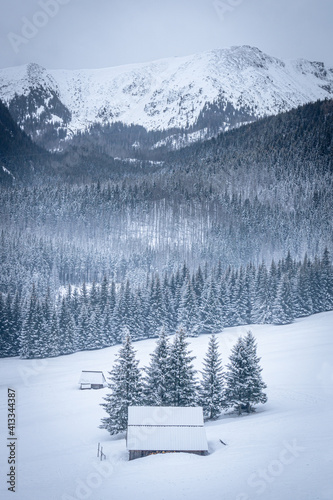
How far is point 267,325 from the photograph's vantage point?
76750mm

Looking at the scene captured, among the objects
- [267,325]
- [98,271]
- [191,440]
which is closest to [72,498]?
[191,440]

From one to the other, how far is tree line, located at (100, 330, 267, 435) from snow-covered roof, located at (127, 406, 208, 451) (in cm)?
336

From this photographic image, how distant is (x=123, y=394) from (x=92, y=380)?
18.9m

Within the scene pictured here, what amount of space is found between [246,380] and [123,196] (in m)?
153

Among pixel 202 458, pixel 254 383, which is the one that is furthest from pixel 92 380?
pixel 202 458

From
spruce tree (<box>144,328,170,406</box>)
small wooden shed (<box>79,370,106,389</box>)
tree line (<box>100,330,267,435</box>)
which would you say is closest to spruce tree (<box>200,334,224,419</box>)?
tree line (<box>100,330,267,435</box>)

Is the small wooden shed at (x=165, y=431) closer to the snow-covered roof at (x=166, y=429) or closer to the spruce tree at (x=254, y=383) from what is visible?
the snow-covered roof at (x=166, y=429)

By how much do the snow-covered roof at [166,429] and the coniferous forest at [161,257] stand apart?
1070 centimetres

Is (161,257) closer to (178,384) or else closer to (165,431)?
(178,384)

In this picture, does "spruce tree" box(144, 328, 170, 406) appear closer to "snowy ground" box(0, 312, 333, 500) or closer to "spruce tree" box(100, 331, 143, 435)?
"spruce tree" box(100, 331, 143, 435)

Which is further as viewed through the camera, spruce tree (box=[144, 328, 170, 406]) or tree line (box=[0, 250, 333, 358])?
tree line (box=[0, 250, 333, 358])

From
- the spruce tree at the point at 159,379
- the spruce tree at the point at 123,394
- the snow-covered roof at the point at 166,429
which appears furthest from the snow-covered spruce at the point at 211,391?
the spruce tree at the point at 123,394

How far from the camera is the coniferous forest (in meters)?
76.6

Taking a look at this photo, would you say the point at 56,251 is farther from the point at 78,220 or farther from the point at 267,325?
the point at 267,325
